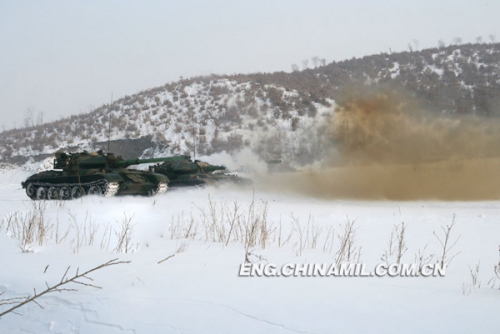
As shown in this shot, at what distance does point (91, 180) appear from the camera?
56.9 ft

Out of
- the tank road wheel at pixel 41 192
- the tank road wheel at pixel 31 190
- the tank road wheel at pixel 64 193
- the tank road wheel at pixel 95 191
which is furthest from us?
the tank road wheel at pixel 31 190

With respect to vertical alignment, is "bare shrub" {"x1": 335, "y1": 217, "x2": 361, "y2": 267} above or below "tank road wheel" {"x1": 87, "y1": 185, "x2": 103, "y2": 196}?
above

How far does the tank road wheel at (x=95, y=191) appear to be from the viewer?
16.9m

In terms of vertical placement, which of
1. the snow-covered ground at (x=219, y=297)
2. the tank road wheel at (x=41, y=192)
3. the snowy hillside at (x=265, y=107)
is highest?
the snowy hillside at (x=265, y=107)

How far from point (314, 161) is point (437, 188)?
1058cm

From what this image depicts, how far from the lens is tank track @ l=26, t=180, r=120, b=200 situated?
1669 cm

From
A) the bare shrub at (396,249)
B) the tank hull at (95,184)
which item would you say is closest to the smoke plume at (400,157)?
the tank hull at (95,184)

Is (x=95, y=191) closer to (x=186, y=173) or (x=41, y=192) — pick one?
(x=41, y=192)

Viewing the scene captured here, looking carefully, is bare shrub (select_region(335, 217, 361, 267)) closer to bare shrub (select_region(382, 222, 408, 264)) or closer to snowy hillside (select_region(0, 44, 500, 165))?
bare shrub (select_region(382, 222, 408, 264))

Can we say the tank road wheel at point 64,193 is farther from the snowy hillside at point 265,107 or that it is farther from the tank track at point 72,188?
the snowy hillside at point 265,107

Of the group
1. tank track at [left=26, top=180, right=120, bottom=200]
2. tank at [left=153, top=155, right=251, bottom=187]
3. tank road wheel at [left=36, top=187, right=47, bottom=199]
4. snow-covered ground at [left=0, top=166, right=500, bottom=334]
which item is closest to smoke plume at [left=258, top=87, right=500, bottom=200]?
tank at [left=153, top=155, right=251, bottom=187]

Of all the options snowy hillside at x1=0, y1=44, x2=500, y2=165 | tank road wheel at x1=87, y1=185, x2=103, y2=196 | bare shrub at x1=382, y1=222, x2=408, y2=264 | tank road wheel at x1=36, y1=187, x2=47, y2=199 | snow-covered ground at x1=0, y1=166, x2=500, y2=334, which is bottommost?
tank road wheel at x1=36, y1=187, x2=47, y2=199

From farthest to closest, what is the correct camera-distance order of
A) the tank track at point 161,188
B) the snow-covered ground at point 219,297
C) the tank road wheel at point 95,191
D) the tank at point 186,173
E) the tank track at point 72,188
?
1. the tank at point 186,173
2. the tank track at point 161,188
3. the tank road wheel at point 95,191
4. the tank track at point 72,188
5. the snow-covered ground at point 219,297

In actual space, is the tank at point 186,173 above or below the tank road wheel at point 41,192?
above
